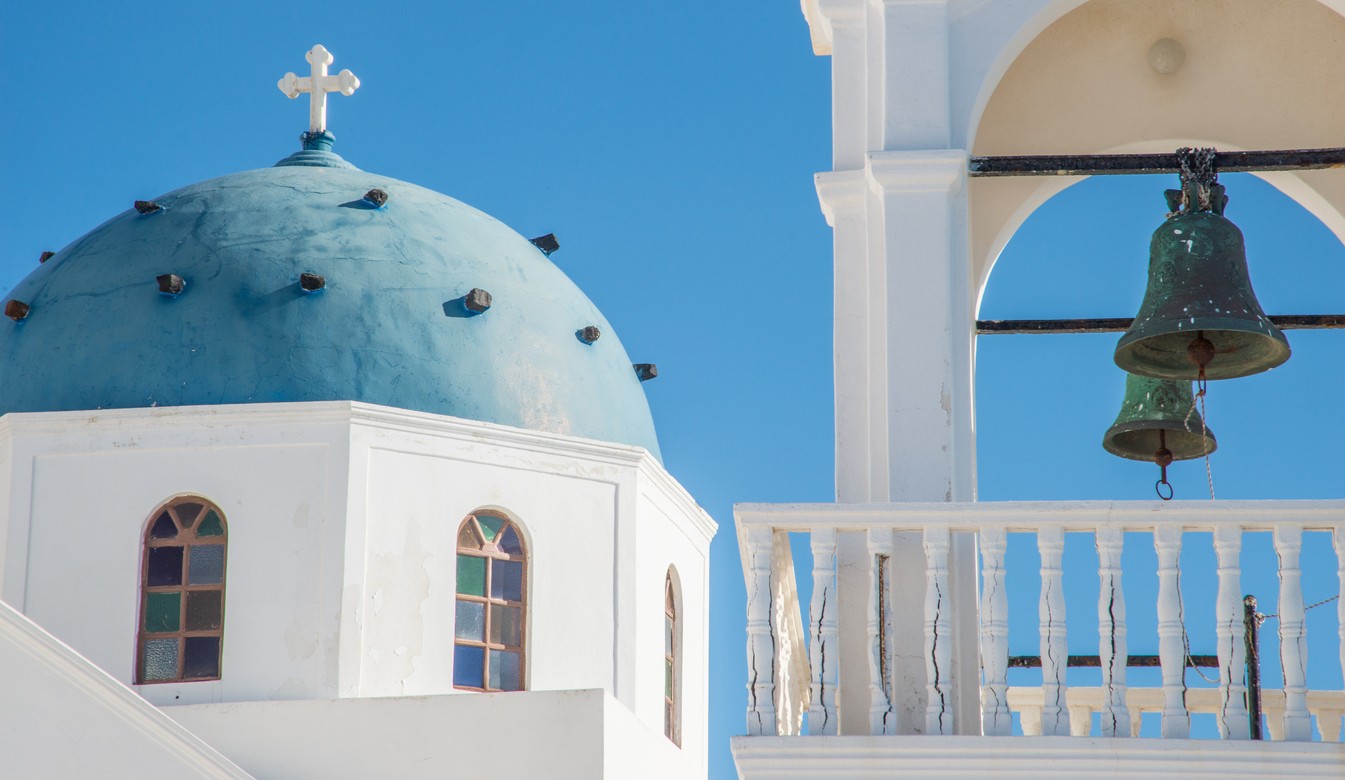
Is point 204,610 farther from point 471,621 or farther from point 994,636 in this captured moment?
point 994,636

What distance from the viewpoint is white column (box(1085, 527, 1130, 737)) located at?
6.91 m

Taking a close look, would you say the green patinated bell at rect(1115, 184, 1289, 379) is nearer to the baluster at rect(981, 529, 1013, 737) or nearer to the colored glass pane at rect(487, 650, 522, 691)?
the baluster at rect(981, 529, 1013, 737)

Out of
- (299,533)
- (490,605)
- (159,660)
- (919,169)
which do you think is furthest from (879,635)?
(159,660)

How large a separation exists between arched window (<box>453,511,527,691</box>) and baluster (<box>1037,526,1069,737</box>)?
774cm

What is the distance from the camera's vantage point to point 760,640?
7.03 metres

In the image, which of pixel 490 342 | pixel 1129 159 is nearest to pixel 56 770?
pixel 490 342

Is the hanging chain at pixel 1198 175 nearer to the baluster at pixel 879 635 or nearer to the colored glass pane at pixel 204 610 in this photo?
the baluster at pixel 879 635

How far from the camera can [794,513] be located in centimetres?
712

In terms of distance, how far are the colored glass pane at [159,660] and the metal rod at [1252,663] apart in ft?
25.6

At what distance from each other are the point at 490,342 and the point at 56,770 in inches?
178

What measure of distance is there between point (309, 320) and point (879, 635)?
828 centimetres

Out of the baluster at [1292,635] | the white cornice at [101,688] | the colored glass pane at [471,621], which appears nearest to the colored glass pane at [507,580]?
the colored glass pane at [471,621]

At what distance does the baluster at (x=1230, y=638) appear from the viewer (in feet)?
22.4

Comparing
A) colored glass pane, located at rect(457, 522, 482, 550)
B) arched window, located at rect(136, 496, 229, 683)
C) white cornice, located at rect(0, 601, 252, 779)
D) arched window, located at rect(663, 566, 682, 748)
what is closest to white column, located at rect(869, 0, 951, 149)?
white cornice, located at rect(0, 601, 252, 779)
